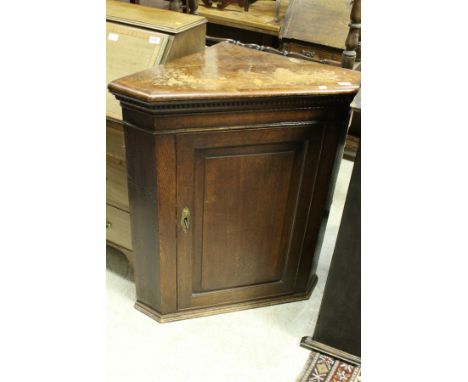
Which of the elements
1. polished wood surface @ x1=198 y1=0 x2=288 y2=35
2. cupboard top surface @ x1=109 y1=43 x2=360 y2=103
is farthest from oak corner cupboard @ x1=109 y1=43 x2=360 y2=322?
polished wood surface @ x1=198 y1=0 x2=288 y2=35

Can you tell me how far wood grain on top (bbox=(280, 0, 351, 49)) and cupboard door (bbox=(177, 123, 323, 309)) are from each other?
161cm

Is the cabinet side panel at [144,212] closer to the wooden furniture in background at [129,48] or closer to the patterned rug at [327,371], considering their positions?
the wooden furniture in background at [129,48]

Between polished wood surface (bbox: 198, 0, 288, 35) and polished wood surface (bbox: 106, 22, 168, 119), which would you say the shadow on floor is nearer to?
polished wood surface (bbox: 106, 22, 168, 119)

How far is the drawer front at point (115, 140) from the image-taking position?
147cm

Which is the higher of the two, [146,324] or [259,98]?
[259,98]

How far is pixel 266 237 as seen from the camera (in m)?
1.59

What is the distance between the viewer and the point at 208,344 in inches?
64.9

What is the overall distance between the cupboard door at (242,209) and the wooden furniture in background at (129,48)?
1.05 feet

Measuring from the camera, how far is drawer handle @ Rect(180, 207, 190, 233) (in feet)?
4.66

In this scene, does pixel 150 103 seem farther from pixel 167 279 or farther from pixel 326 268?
pixel 326 268

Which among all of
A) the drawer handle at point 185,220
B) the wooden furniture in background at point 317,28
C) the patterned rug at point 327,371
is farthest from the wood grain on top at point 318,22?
the patterned rug at point 327,371

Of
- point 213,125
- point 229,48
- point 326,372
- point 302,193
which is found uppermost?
point 229,48
